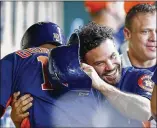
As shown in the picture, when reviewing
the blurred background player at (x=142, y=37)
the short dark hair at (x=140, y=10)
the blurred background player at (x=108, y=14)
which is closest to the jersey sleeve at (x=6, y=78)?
the blurred background player at (x=142, y=37)

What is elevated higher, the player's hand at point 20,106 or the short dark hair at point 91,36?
the short dark hair at point 91,36

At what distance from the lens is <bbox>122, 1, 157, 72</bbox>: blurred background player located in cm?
283

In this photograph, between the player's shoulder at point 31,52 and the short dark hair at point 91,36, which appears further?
the short dark hair at point 91,36

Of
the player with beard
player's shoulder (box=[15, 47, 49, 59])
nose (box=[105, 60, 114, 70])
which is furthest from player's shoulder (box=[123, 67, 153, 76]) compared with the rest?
player's shoulder (box=[15, 47, 49, 59])

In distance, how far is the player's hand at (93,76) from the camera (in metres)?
1.87

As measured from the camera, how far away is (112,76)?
1989 millimetres

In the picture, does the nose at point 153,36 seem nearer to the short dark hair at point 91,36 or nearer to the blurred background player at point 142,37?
the blurred background player at point 142,37

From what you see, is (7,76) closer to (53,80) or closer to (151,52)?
(53,80)

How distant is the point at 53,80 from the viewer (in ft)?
5.82

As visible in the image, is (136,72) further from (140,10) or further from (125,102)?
(140,10)

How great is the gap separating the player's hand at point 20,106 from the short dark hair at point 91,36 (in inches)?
13.5

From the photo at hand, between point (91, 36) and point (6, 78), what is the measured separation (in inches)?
16.3

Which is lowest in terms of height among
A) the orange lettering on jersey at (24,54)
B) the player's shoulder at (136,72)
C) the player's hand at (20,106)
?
the player's hand at (20,106)

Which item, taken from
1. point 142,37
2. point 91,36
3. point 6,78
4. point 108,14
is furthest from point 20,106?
point 108,14
